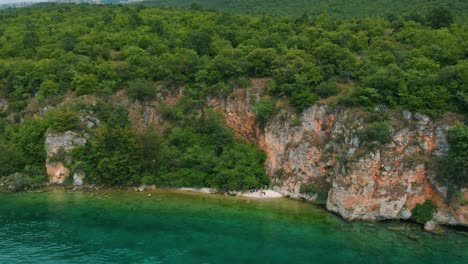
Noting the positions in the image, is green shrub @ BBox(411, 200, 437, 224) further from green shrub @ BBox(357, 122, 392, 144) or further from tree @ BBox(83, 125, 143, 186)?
tree @ BBox(83, 125, 143, 186)

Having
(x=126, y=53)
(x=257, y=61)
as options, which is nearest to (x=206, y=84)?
(x=257, y=61)

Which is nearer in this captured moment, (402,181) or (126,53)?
(402,181)

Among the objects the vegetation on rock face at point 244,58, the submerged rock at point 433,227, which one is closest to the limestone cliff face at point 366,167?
the submerged rock at point 433,227

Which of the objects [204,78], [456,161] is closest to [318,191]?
[456,161]

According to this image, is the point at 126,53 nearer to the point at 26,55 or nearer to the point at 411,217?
the point at 26,55

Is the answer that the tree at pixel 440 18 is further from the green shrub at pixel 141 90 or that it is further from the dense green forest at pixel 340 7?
the green shrub at pixel 141 90

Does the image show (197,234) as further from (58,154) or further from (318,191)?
(58,154)

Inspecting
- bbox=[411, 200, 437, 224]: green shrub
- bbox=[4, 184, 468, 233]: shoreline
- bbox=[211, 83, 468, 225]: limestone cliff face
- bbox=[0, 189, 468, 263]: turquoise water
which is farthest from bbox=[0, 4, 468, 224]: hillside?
bbox=[0, 189, 468, 263]: turquoise water
